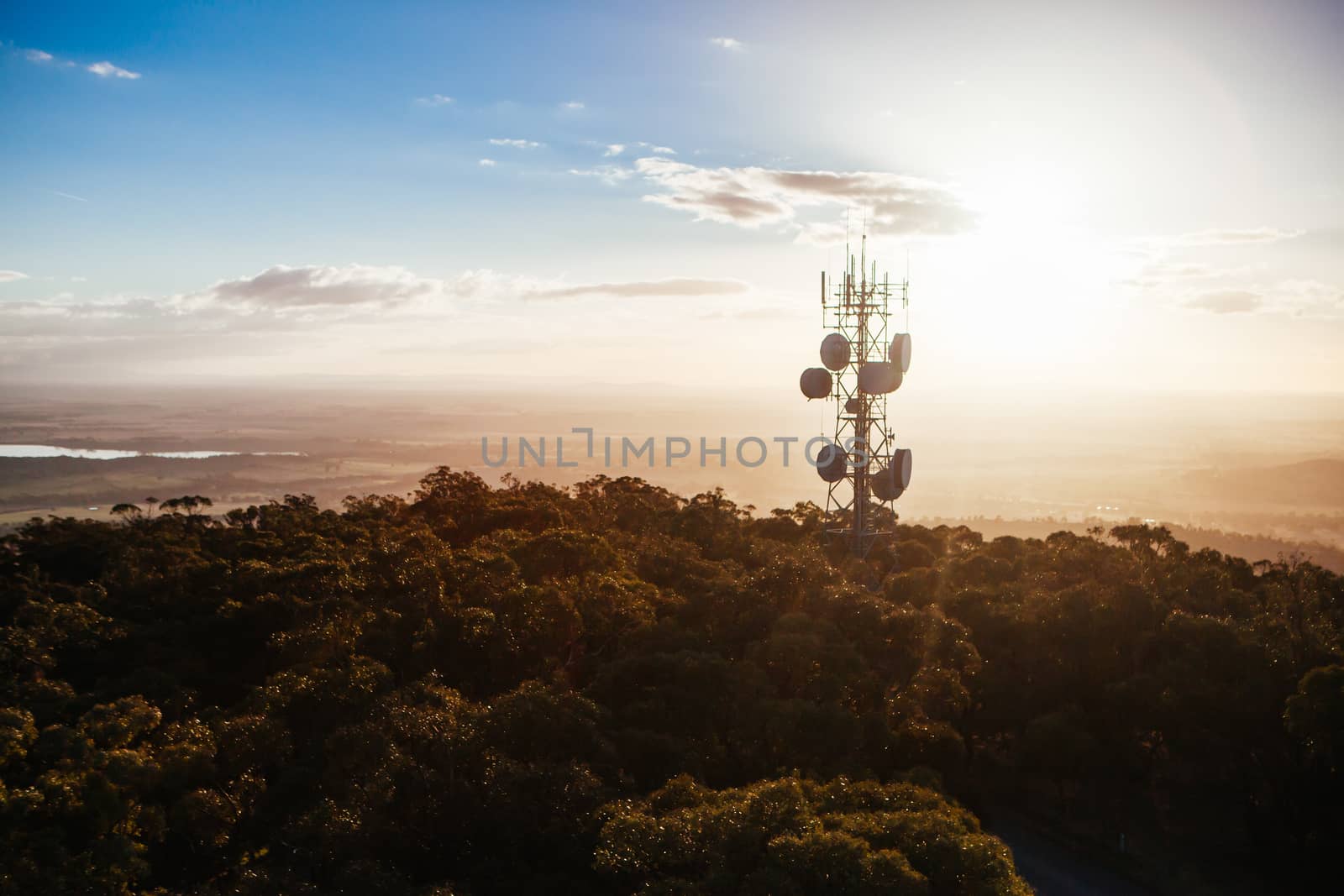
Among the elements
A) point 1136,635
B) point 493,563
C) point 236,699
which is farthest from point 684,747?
point 1136,635

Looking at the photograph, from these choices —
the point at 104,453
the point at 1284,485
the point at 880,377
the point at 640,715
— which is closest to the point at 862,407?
the point at 880,377

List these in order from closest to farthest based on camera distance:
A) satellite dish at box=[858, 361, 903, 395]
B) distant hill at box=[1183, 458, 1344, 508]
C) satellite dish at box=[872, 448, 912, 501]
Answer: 1. satellite dish at box=[858, 361, 903, 395]
2. satellite dish at box=[872, 448, 912, 501]
3. distant hill at box=[1183, 458, 1344, 508]

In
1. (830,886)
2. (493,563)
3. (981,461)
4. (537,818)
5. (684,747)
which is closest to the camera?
(830,886)

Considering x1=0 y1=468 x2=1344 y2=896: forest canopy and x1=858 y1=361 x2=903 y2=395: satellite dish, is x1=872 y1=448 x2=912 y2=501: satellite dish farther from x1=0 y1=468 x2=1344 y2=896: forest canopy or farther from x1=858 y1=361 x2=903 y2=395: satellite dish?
x1=0 y1=468 x2=1344 y2=896: forest canopy

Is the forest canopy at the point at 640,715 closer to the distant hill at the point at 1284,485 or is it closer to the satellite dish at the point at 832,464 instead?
the satellite dish at the point at 832,464

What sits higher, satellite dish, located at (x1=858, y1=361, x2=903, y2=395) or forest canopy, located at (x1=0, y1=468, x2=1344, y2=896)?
satellite dish, located at (x1=858, y1=361, x2=903, y2=395)

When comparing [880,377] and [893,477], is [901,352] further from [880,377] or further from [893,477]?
[893,477]

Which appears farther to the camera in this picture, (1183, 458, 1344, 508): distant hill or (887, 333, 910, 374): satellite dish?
(1183, 458, 1344, 508): distant hill

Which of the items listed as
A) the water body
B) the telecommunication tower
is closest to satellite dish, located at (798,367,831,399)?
the telecommunication tower

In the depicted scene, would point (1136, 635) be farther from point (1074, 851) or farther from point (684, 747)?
point (684, 747)
